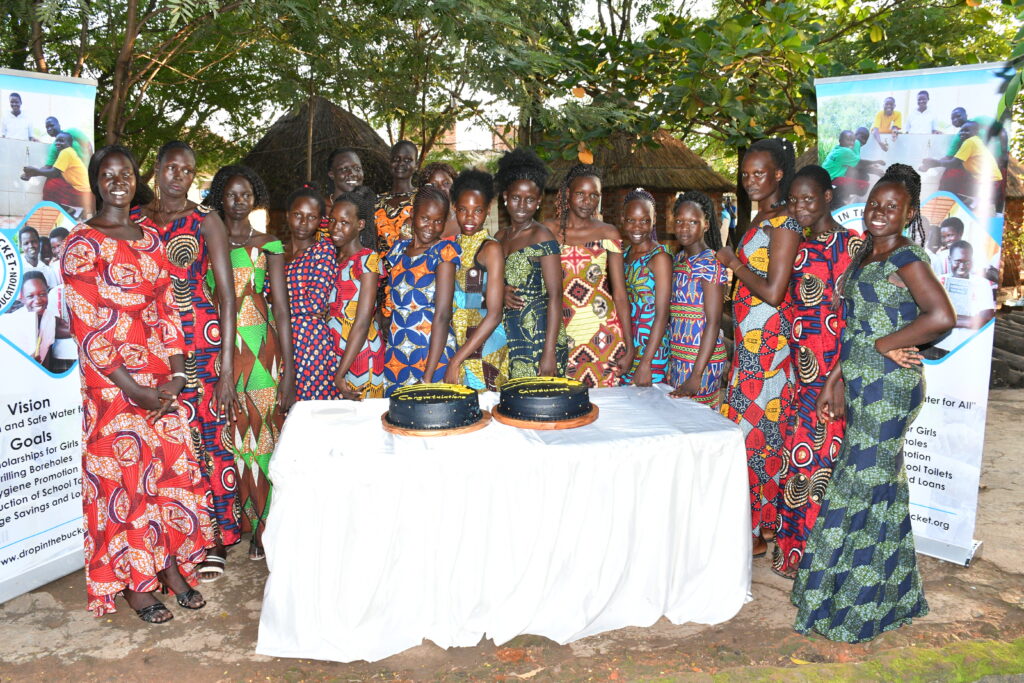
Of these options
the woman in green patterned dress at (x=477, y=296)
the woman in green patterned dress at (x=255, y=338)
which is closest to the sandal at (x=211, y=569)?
the woman in green patterned dress at (x=255, y=338)

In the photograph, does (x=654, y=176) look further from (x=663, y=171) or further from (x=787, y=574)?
(x=787, y=574)

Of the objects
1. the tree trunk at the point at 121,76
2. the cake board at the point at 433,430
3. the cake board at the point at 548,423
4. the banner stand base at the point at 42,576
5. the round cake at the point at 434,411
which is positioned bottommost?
the banner stand base at the point at 42,576

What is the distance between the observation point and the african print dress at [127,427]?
3.25 metres

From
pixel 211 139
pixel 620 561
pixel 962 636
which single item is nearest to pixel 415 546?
pixel 620 561

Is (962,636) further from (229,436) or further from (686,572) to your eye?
(229,436)

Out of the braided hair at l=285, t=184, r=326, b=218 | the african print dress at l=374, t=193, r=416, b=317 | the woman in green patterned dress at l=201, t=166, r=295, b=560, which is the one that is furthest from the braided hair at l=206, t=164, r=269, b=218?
the african print dress at l=374, t=193, r=416, b=317

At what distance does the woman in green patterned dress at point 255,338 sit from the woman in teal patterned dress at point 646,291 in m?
1.96

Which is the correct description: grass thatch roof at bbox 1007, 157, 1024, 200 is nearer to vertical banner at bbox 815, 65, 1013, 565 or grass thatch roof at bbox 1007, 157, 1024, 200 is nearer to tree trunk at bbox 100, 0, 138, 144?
vertical banner at bbox 815, 65, 1013, 565

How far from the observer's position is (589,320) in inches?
175

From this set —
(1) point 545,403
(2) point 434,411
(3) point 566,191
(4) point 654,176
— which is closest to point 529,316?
(3) point 566,191

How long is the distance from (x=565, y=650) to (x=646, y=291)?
2097mm

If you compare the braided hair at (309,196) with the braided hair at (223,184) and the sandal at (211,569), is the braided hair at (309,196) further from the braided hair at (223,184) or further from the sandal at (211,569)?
the sandal at (211,569)

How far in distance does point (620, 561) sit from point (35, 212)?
3228 millimetres

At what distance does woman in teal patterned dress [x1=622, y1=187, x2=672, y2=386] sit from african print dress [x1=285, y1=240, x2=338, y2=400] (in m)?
1.71
